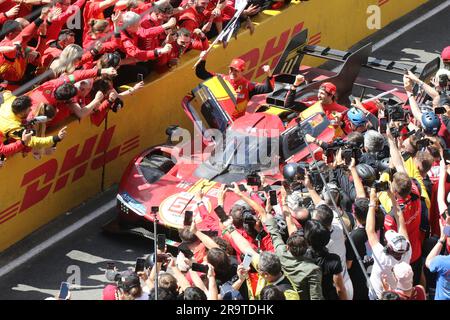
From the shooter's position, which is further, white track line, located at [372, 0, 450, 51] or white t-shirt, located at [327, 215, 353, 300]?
white track line, located at [372, 0, 450, 51]

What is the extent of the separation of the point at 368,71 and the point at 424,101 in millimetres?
3631

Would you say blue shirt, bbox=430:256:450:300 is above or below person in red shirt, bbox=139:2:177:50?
below

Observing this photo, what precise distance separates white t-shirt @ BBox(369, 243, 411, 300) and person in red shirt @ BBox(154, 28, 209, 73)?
19.2 ft

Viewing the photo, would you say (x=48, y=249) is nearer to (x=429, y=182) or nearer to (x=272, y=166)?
(x=272, y=166)

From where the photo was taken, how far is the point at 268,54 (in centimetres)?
1920

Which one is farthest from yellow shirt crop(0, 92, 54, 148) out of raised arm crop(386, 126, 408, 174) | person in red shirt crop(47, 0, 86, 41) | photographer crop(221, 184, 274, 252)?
raised arm crop(386, 126, 408, 174)

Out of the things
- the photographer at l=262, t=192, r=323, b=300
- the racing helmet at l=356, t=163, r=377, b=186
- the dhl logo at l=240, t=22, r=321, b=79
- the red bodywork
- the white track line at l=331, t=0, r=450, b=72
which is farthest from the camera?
the white track line at l=331, t=0, r=450, b=72

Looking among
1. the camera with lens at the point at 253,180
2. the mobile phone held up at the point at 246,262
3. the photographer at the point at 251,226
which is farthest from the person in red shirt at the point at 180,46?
the mobile phone held up at the point at 246,262

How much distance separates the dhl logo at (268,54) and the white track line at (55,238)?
12.3ft

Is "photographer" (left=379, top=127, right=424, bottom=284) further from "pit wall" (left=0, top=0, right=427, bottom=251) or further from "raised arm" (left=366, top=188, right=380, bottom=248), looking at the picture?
"pit wall" (left=0, top=0, right=427, bottom=251)

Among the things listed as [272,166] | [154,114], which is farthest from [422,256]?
[154,114]

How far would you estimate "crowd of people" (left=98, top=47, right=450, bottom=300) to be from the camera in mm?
11328

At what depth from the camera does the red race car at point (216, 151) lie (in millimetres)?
14766

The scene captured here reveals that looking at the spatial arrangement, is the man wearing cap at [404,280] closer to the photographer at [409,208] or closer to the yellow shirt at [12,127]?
the photographer at [409,208]
